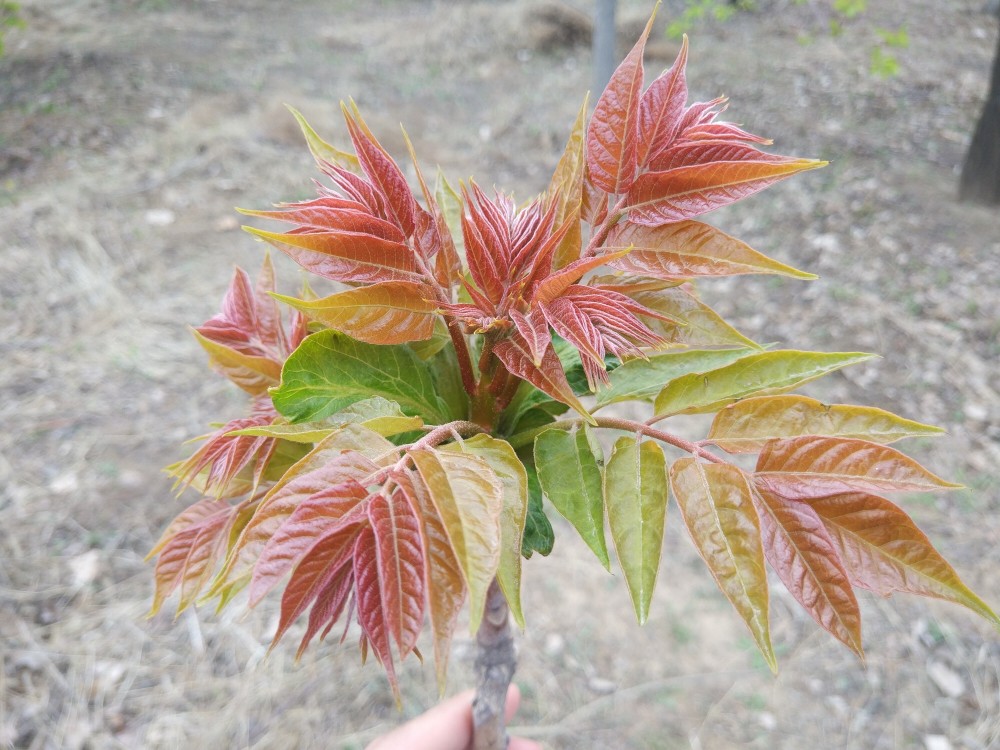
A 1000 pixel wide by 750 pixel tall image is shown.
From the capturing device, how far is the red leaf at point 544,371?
63cm

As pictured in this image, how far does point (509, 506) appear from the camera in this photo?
634 mm

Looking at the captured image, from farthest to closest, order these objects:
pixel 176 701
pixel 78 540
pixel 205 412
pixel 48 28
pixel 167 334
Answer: pixel 48 28, pixel 167 334, pixel 205 412, pixel 78 540, pixel 176 701

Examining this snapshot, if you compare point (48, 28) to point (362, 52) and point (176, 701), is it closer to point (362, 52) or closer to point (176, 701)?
point (362, 52)

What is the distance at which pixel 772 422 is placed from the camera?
0.70 m

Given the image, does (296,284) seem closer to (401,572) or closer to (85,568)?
(85,568)

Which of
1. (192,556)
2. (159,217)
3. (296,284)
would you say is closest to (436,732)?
(192,556)

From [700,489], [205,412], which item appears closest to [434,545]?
[700,489]

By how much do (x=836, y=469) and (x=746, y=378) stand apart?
0.15m

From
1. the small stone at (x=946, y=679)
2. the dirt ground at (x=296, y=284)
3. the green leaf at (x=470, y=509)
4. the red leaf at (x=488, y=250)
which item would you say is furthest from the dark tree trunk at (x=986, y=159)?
the green leaf at (x=470, y=509)

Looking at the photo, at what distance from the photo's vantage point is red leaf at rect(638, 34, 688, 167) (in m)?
0.70

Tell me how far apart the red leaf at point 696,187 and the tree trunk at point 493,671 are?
59 centimetres

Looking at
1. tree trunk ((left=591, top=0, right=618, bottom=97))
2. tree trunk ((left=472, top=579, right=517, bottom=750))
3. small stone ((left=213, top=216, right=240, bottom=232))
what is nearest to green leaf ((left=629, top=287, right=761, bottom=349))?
tree trunk ((left=472, top=579, right=517, bottom=750))

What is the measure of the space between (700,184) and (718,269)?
0.29 feet

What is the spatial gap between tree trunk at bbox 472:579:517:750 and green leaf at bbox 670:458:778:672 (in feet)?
1.42
